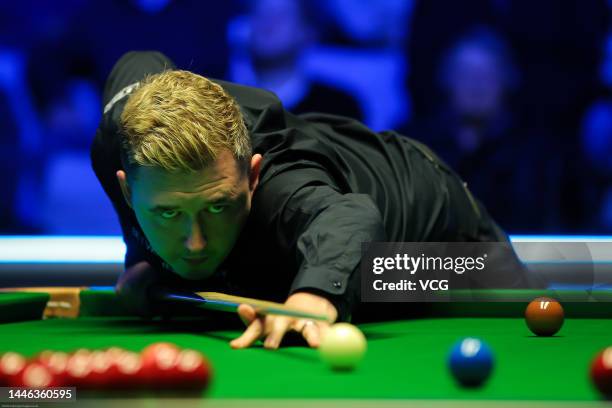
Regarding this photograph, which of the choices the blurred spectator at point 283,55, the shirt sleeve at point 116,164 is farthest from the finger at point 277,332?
the blurred spectator at point 283,55

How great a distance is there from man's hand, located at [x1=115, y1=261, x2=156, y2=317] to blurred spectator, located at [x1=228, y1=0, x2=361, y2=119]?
12.9 ft

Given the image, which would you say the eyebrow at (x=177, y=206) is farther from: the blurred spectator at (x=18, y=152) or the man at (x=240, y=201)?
the blurred spectator at (x=18, y=152)

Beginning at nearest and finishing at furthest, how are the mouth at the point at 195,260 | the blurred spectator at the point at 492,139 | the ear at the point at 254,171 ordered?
the mouth at the point at 195,260 < the ear at the point at 254,171 < the blurred spectator at the point at 492,139

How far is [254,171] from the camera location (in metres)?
2.97

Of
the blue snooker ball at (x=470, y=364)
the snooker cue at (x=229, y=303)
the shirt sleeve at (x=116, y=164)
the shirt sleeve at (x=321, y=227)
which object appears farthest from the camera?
the shirt sleeve at (x=116, y=164)

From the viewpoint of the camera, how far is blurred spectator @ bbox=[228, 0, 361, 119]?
729 cm

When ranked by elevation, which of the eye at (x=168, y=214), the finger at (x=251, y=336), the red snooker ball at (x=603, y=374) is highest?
the eye at (x=168, y=214)

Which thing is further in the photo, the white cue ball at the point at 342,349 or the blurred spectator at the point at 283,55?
the blurred spectator at the point at 283,55

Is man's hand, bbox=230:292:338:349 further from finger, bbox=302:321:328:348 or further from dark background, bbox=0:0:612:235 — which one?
dark background, bbox=0:0:612:235

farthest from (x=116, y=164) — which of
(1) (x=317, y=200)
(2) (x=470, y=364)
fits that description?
(2) (x=470, y=364)

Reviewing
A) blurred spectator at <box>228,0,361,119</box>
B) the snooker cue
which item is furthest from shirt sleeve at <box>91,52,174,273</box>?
blurred spectator at <box>228,0,361,119</box>

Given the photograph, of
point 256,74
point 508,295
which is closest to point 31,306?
point 508,295

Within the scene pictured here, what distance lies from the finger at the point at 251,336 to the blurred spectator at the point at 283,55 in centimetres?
493

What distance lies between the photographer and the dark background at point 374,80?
7.30 meters
